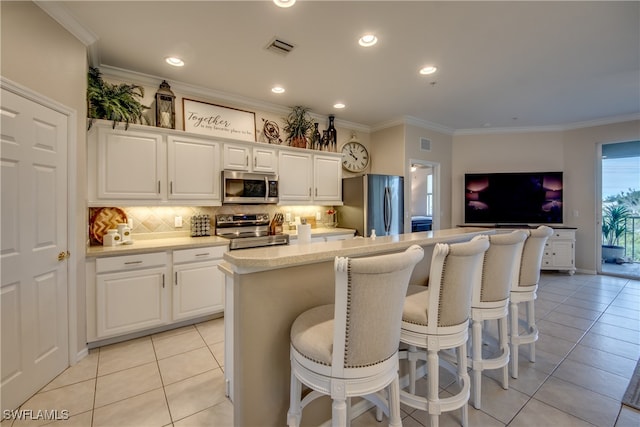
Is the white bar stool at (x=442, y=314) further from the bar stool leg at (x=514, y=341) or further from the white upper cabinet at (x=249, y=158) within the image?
the white upper cabinet at (x=249, y=158)

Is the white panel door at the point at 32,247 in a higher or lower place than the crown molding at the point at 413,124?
lower

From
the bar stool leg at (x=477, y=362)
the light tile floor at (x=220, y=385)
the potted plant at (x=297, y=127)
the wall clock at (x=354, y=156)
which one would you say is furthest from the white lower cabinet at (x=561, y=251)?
the potted plant at (x=297, y=127)

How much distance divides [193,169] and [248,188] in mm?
710

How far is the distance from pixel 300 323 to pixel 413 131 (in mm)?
4582

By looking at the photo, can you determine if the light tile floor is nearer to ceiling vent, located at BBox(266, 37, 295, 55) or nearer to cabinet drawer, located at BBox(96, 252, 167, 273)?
cabinet drawer, located at BBox(96, 252, 167, 273)

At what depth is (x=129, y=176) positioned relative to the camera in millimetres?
2963

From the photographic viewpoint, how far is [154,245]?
291 cm

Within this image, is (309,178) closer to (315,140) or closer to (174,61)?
(315,140)

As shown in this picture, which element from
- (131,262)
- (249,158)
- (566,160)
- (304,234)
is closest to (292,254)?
(304,234)

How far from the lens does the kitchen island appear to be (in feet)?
4.57

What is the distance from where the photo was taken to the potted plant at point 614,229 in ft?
18.9

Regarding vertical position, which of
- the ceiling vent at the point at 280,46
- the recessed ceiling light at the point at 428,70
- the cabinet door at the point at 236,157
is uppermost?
the recessed ceiling light at the point at 428,70

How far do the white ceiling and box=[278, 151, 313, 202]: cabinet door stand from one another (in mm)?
831

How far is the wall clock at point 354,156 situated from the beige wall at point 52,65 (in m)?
3.63
